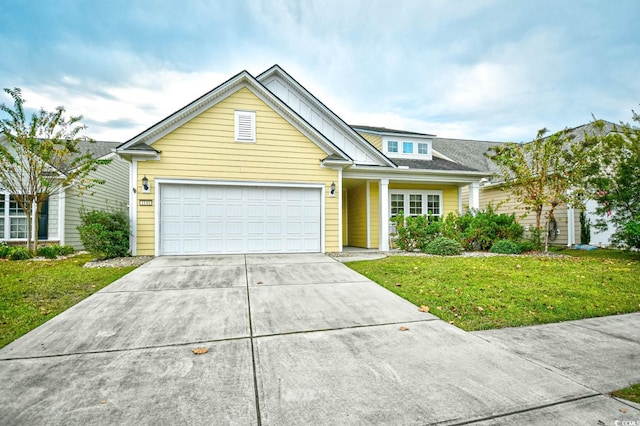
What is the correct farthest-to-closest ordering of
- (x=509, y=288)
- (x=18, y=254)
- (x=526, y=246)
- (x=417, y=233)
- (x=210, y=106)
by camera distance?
1. (x=526, y=246)
2. (x=417, y=233)
3. (x=210, y=106)
4. (x=18, y=254)
5. (x=509, y=288)

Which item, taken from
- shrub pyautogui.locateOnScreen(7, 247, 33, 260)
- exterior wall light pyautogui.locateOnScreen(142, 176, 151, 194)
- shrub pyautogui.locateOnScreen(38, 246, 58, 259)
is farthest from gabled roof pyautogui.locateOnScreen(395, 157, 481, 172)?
shrub pyautogui.locateOnScreen(7, 247, 33, 260)

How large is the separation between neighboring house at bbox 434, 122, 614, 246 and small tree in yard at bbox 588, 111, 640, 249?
0.87 metres

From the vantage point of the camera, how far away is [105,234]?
8523 millimetres

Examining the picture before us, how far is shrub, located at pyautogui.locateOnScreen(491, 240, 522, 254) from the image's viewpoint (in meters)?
10.6

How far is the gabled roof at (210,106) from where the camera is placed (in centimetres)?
911

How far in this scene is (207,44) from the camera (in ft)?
41.0

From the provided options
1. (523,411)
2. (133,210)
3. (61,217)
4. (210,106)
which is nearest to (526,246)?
(523,411)

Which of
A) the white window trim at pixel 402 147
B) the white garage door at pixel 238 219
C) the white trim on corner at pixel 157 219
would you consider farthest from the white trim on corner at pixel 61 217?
the white window trim at pixel 402 147

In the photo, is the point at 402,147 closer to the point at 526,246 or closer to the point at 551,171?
the point at 551,171

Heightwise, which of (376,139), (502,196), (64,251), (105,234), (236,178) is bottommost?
(64,251)

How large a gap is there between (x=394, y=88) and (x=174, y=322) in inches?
627

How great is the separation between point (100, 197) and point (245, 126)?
9.60 metres

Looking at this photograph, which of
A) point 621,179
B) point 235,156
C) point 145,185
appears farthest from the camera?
point 621,179

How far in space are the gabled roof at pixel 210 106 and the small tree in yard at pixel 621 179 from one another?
8.25 meters
